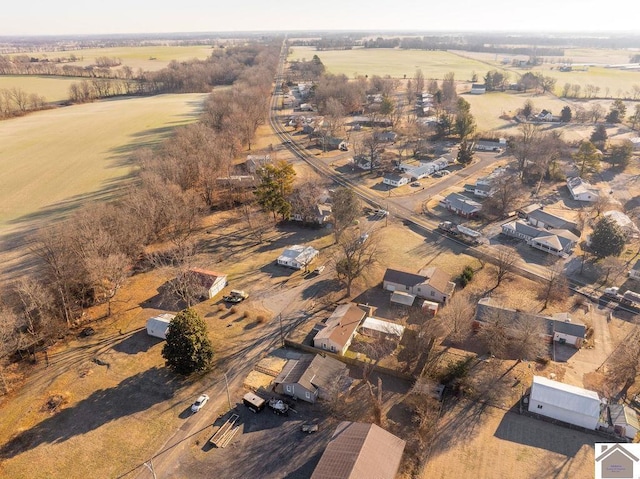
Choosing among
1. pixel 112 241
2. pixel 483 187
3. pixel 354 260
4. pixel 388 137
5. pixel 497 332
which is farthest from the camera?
pixel 388 137

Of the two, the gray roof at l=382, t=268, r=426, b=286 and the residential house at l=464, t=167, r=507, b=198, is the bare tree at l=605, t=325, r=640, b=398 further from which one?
the residential house at l=464, t=167, r=507, b=198

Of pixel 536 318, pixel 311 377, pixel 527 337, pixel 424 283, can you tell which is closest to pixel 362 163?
pixel 424 283

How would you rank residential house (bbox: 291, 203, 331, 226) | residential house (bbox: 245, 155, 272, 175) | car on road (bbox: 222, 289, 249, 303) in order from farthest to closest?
1. residential house (bbox: 245, 155, 272, 175)
2. residential house (bbox: 291, 203, 331, 226)
3. car on road (bbox: 222, 289, 249, 303)

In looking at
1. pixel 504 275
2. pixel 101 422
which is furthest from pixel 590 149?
pixel 101 422

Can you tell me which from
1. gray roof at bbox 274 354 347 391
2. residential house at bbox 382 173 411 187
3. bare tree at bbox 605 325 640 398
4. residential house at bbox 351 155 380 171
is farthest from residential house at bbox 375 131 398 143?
gray roof at bbox 274 354 347 391

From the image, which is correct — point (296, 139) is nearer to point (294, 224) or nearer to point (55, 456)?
point (294, 224)

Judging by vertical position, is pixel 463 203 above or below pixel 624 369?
above

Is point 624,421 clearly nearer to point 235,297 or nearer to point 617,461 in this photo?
point 617,461
